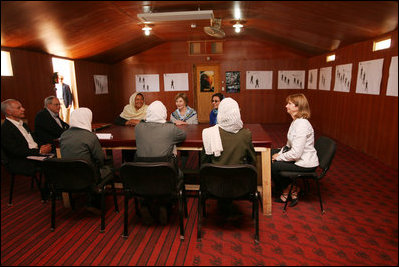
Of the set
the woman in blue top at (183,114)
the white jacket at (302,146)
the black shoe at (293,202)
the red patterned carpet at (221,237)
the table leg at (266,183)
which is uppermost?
the woman in blue top at (183,114)

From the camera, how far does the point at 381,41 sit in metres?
4.31

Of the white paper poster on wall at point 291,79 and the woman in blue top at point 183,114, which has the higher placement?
the white paper poster on wall at point 291,79

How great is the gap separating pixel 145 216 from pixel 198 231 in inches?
25.4

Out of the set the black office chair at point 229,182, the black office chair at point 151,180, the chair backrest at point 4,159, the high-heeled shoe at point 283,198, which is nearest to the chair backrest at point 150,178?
the black office chair at point 151,180

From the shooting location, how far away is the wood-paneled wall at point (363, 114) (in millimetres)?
3982

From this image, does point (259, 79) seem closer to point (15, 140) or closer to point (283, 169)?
point (283, 169)

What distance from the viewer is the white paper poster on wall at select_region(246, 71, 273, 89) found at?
8.29 m

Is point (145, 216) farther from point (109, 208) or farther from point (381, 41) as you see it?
point (381, 41)

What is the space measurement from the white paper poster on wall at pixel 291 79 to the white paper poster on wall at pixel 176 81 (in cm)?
307

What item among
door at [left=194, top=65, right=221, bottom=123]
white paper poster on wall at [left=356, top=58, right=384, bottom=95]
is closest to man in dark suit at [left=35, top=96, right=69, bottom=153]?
white paper poster on wall at [left=356, top=58, right=384, bottom=95]

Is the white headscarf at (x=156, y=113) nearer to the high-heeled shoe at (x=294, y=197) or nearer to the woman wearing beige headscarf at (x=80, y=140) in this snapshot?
the woman wearing beige headscarf at (x=80, y=140)

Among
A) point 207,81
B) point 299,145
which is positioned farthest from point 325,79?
point 299,145

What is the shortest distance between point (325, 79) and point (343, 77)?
3.53ft

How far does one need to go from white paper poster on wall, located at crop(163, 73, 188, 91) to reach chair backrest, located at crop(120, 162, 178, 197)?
671 cm
